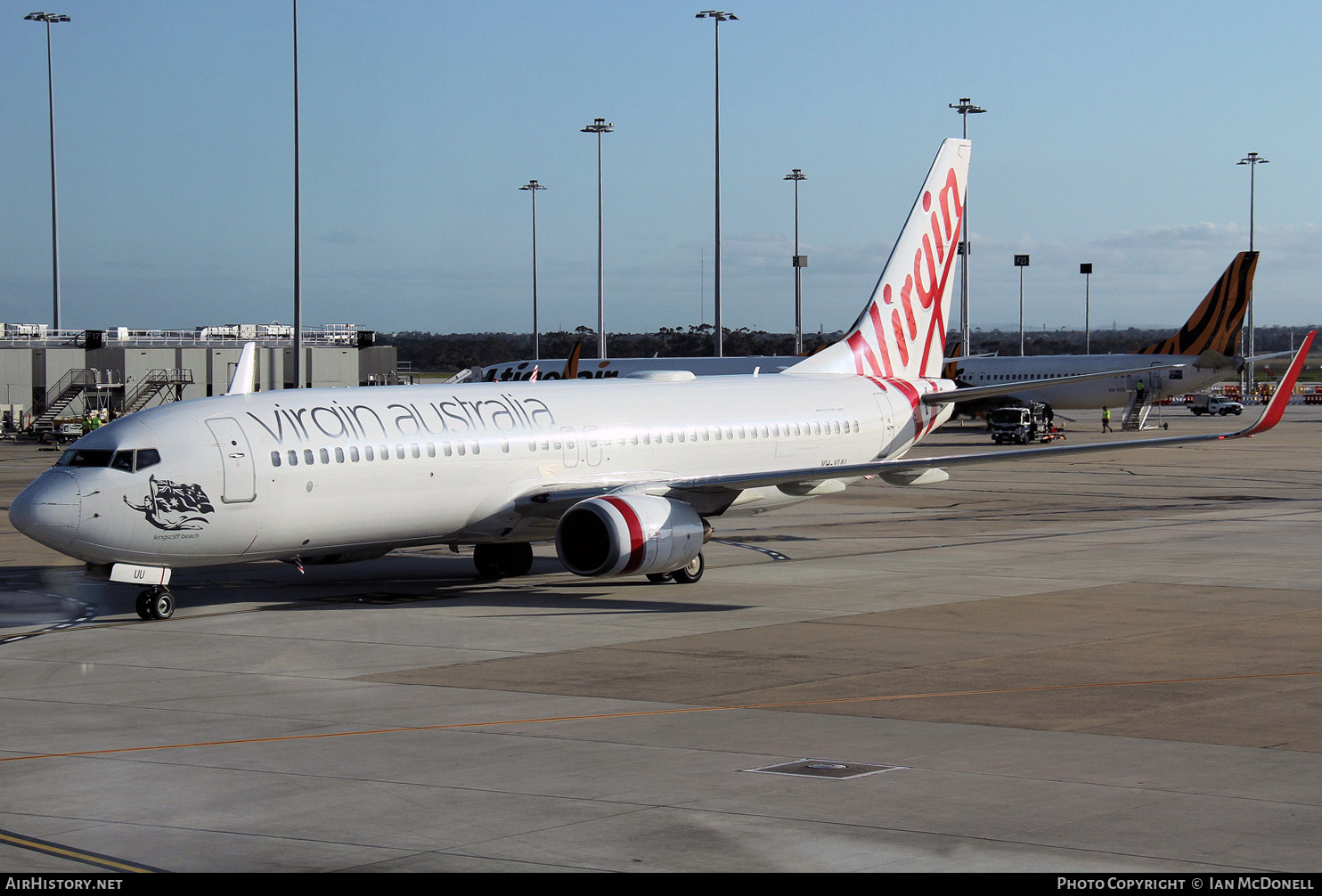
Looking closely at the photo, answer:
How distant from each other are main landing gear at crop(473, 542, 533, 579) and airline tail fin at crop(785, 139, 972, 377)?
9.72 m

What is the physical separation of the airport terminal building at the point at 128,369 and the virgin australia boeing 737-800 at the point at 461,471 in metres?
60.3

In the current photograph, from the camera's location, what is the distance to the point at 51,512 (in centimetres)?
2312

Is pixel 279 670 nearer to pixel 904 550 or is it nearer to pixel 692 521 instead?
pixel 692 521

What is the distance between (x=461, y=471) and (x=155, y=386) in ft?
229

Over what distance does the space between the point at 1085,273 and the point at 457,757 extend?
148 metres

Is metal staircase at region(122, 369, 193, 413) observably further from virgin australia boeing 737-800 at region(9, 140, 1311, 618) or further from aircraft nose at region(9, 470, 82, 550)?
aircraft nose at region(9, 470, 82, 550)

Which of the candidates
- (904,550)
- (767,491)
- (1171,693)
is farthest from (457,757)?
(904,550)

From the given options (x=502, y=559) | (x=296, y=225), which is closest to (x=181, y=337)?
(x=296, y=225)

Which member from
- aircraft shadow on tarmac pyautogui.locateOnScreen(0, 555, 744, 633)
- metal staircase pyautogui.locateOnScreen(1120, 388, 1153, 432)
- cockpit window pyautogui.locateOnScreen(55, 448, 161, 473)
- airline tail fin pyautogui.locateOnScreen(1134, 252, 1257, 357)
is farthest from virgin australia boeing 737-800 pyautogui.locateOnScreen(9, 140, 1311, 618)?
metal staircase pyautogui.locateOnScreen(1120, 388, 1153, 432)

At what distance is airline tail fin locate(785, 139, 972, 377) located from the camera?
124 feet

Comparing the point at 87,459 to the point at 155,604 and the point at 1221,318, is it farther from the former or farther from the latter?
the point at 1221,318

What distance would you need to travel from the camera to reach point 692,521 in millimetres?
27156

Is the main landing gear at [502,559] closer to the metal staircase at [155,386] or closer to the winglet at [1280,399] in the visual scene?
the winglet at [1280,399]

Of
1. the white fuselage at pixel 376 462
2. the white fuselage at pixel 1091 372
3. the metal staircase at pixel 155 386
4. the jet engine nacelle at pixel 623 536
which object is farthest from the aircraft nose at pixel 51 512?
the metal staircase at pixel 155 386
